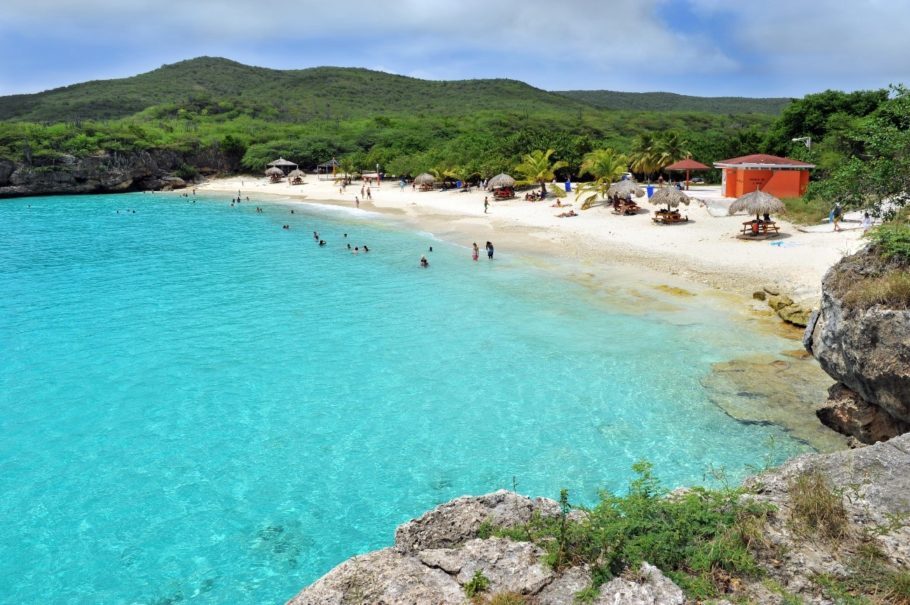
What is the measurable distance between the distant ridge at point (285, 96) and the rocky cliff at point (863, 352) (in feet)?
374

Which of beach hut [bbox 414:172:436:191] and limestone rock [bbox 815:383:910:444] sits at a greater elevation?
beach hut [bbox 414:172:436:191]

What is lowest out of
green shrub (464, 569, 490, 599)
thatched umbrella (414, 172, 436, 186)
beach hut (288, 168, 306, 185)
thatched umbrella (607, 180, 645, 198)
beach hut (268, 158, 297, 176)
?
green shrub (464, 569, 490, 599)

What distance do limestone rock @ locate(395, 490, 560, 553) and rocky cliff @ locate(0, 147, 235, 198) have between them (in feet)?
263

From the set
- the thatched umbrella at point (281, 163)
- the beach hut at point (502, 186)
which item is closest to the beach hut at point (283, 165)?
the thatched umbrella at point (281, 163)

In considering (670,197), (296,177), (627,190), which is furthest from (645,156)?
(296,177)

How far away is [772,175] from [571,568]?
35.9 m

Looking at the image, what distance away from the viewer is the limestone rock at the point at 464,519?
223 inches

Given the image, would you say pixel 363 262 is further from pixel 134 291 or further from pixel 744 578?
pixel 744 578

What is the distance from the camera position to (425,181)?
5681 centimetres

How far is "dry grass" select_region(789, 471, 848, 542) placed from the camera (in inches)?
208

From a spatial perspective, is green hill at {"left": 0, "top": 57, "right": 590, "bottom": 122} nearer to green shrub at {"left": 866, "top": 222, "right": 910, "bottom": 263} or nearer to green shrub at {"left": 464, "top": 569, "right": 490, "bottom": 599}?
green shrub at {"left": 866, "top": 222, "right": 910, "bottom": 263}

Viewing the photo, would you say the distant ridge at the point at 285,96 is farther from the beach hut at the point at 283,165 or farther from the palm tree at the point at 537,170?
the palm tree at the point at 537,170

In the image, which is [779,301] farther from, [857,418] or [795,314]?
[857,418]

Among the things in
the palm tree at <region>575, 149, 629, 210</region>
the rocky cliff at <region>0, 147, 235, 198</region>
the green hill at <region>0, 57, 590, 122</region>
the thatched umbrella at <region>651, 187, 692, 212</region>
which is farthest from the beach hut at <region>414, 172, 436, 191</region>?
the green hill at <region>0, 57, 590, 122</region>
